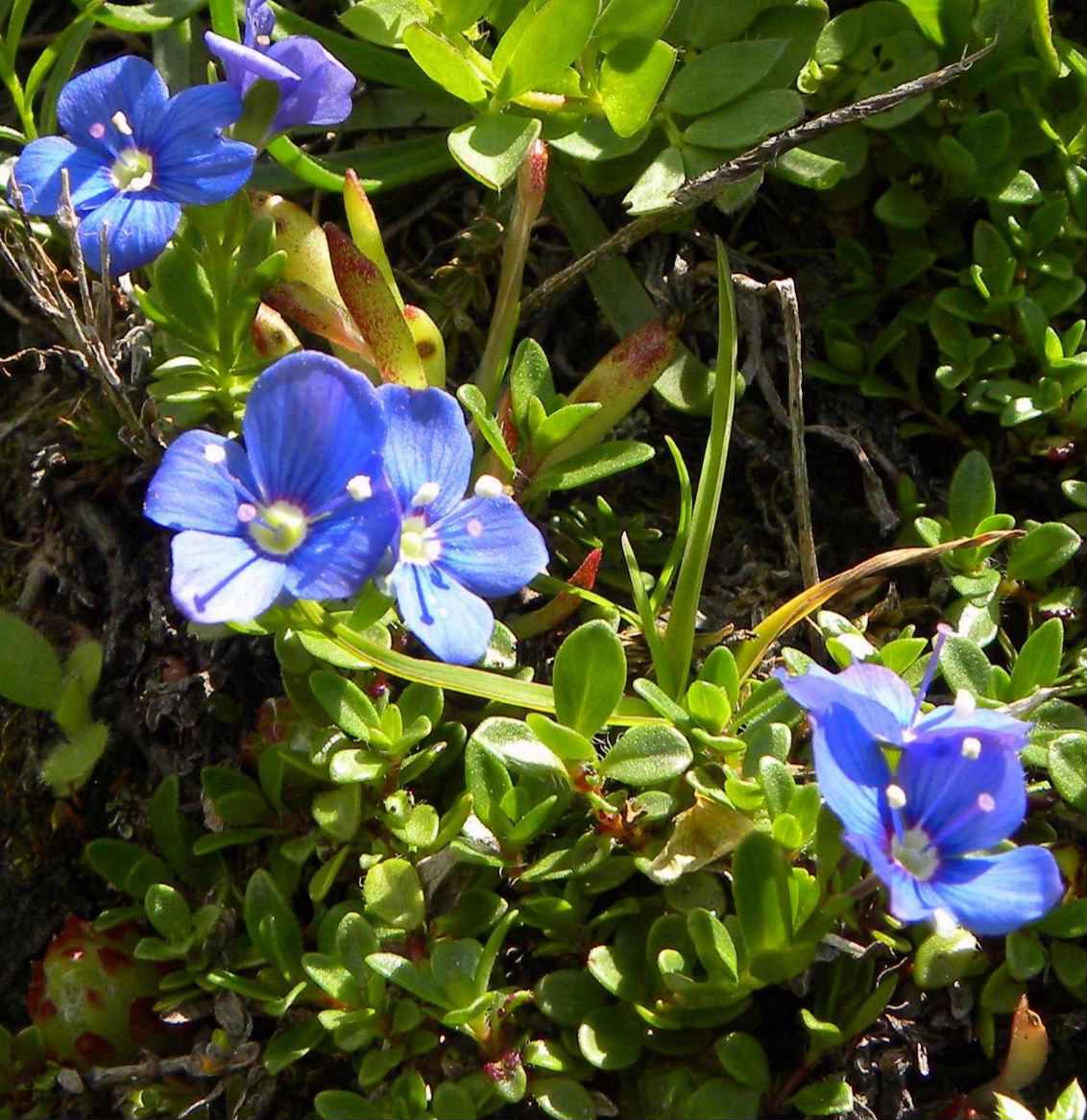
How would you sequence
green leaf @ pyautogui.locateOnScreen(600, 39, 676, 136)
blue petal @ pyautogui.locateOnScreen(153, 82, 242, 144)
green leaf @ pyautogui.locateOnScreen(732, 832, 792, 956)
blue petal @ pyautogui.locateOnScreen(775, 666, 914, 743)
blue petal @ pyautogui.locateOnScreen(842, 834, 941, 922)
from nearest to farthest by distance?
blue petal @ pyautogui.locateOnScreen(842, 834, 941, 922) < blue petal @ pyautogui.locateOnScreen(775, 666, 914, 743) < green leaf @ pyautogui.locateOnScreen(732, 832, 792, 956) < blue petal @ pyautogui.locateOnScreen(153, 82, 242, 144) < green leaf @ pyautogui.locateOnScreen(600, 39, 676, 136)

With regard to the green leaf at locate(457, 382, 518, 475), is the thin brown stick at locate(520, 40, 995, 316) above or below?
above

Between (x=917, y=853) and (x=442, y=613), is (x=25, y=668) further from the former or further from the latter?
(x=917, y=853)

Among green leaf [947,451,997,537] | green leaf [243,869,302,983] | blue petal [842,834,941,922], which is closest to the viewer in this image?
blue petal [842,834,941,922]

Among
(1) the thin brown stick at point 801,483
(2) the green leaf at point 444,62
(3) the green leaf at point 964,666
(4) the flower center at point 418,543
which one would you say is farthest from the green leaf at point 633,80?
(3) the green leaf at point 964,666

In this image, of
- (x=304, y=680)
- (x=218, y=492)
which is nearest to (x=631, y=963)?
(x=304, y=680)

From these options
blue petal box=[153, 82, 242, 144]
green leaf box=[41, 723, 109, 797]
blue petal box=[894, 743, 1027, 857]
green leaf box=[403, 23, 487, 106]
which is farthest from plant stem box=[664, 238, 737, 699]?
green leaf box=[41, 723, 109, 797]

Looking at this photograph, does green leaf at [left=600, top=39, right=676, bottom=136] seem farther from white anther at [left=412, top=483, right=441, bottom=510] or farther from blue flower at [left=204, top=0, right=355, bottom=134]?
white anther at [left=412, top=483, right=441, bottom=510]

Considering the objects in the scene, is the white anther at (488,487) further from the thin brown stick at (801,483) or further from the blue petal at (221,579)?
the thin brown stick at (801,483)
